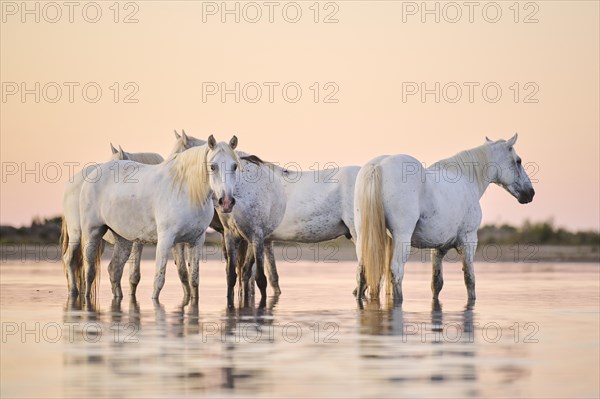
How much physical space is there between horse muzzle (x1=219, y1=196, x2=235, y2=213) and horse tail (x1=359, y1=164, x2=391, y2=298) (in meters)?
1.78

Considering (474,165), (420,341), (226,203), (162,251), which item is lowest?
(420,341)

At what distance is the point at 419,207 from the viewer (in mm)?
14734

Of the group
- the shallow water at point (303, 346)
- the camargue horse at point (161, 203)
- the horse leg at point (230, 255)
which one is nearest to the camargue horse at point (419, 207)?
the shallow water at point (303, 346)

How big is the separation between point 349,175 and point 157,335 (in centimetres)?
706

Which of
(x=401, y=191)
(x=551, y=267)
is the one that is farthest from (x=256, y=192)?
(x=551, y=267)

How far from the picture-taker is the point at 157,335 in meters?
10.6

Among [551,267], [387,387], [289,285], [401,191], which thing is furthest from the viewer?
[551,267]

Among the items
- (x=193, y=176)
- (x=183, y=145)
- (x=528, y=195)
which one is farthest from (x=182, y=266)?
(x=528, y=195)

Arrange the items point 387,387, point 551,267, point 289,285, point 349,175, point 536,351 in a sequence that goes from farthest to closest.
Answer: point 551,267, point 289,285, point 349,175, point 536,351, point 387,387

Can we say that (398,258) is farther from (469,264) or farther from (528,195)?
(528,195)

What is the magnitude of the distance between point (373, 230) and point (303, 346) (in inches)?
181

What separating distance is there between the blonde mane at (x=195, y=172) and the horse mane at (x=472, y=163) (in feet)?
11.4

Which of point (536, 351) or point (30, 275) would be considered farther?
point (30, 275)

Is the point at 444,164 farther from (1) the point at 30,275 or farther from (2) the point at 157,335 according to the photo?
(1) the point at 30,275
